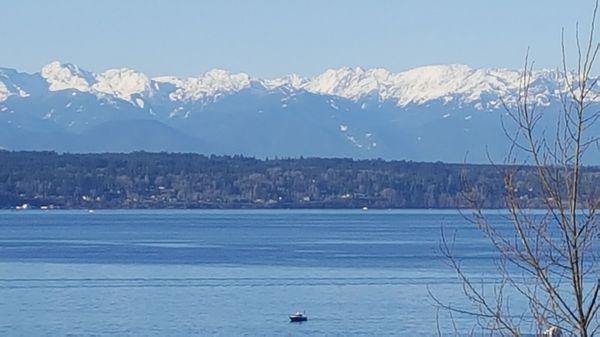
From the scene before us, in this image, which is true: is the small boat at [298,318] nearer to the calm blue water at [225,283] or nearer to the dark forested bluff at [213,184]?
the calm blue water at [225,283]

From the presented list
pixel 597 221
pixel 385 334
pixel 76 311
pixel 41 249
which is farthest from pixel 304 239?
pixel 597 221

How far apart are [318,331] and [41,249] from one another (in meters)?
44.1

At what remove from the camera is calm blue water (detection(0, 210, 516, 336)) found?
3731cm

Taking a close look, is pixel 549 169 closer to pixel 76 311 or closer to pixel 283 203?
pixel 76 311

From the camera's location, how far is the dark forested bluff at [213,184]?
155 m

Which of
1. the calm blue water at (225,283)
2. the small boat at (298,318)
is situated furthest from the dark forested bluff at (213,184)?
the small boat at (298,318)

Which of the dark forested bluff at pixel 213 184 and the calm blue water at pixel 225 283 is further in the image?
the dark forested bluff at pixel 213 184

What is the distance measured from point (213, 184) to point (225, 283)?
10702 cm

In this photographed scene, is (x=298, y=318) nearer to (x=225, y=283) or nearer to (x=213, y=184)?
(x=225, y=283)

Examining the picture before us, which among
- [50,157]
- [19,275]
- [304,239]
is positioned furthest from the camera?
[50,157]

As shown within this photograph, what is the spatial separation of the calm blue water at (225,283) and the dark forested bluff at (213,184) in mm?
58205

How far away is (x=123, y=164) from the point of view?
16112cm

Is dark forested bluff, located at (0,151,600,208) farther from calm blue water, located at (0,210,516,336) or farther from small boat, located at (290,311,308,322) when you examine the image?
small boat, located at (290,311,308,322)

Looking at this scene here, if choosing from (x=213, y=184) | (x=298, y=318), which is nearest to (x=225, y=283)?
(x=298, y=318)
